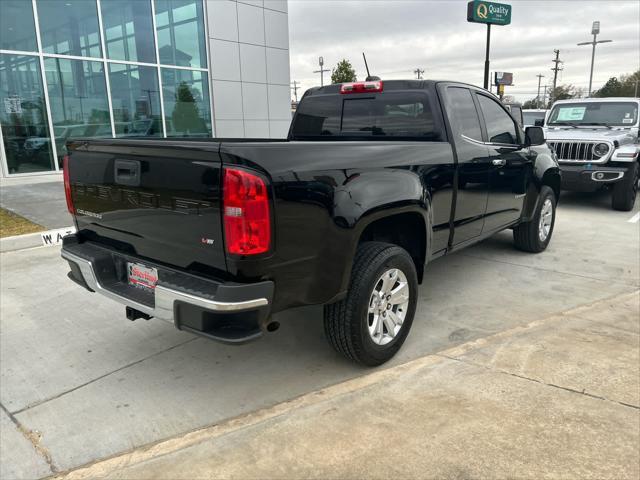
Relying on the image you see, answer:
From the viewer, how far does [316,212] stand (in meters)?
2.67

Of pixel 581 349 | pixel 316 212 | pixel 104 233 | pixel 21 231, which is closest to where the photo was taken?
pixel 316 212

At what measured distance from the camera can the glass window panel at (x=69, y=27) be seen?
11.6 meters

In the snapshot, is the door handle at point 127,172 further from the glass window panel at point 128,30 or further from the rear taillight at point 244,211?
the glass window panel at point 128,30

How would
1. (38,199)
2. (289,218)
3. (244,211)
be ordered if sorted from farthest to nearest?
(38,199)
(289,218)
(244,211)

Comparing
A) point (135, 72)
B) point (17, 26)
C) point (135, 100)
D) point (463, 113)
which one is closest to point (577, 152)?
point (463, 113)

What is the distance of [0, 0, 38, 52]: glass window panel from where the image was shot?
36.2ft

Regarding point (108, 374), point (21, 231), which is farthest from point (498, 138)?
point (21, 231)

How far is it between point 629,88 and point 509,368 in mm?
71132

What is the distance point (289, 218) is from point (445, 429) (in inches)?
53.1

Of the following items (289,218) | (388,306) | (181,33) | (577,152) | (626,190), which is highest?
(181,33)

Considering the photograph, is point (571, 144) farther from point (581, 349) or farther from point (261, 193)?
point (261, 193)

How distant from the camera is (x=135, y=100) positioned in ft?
43.9

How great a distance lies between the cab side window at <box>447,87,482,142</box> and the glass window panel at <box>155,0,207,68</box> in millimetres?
11652

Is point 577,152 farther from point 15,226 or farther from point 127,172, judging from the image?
point 15,226
